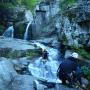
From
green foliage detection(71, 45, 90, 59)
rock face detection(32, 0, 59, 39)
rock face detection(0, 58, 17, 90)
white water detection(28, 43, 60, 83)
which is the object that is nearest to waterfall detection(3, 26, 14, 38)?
rock face detection(32, 0, 59, 39)

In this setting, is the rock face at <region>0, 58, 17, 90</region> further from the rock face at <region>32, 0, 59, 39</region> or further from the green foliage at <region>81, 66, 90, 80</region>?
the rock face at <region>32, 0, 59, 39</region>

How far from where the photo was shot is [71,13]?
18.2m

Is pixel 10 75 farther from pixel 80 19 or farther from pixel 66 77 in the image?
pixel 80 19

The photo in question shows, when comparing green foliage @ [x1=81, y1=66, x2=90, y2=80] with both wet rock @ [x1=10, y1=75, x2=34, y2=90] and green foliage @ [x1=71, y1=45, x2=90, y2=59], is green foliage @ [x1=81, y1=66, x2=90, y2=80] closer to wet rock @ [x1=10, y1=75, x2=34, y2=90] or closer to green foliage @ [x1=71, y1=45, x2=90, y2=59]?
green foliage @ [x1=71, y1=45, x2=90, y2=59]

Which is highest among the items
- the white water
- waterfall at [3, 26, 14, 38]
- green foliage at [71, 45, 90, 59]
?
waterfall at [3, 26, 14, 38]

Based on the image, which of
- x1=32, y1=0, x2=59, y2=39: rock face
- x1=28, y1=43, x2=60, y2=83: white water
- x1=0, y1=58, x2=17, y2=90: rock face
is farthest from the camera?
x1=32, y1=0, x2=59, y2=39: rock face

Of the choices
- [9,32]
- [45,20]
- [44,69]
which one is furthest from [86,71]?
[9,32]

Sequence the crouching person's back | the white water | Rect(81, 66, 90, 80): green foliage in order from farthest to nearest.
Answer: the white water → Rect(81, 66, 90, 80): green foliage → the crouching person's back

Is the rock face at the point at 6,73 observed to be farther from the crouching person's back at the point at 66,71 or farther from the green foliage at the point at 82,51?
the green foliage at the point at 82,51

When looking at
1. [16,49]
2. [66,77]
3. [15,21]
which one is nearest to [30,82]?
[66,77]

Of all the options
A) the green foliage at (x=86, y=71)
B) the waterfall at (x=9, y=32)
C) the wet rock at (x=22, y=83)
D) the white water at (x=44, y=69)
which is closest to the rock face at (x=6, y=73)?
the wet rock at (x=22, y=83)

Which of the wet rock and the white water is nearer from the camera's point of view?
the wet rock

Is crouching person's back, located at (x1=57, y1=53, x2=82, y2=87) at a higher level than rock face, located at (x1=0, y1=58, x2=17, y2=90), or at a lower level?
higher

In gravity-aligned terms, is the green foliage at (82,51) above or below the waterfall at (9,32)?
below
